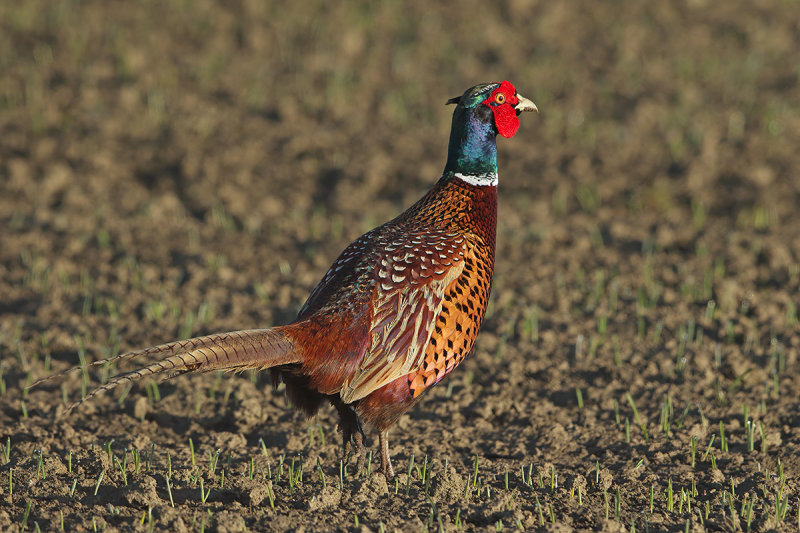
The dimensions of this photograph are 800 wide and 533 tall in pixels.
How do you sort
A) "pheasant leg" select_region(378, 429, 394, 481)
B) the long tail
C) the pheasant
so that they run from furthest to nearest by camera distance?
"pheasant leg" select_region(378, 429, 394, 481)
the pheasant
the long tail

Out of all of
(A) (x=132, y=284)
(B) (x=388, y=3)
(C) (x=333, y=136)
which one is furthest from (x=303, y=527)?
(B) (x=388, y=3)

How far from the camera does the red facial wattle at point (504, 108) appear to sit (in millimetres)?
4371

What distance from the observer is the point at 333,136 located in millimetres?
8586

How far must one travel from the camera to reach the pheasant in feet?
12.6

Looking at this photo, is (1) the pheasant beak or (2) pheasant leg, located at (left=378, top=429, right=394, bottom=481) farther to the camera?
(1) the pheasant beak

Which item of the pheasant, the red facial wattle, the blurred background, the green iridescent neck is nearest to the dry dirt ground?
the blurred background

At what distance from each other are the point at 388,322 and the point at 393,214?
3649 mm

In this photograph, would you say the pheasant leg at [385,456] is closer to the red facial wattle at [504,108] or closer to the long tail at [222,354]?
the long tail at [222,354]

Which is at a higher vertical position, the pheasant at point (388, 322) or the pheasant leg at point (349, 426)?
the pheasant at point (388, 322)

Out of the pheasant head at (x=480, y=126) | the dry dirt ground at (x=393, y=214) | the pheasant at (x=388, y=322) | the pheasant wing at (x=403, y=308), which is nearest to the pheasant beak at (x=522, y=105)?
the pheasant head at (x=480, y=126)

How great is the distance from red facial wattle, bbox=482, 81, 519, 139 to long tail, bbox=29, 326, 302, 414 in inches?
52.3

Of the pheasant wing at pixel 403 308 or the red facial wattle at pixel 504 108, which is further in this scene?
the red facial wattle at pixel 504 108

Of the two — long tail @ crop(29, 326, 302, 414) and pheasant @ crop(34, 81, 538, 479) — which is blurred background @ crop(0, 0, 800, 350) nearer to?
pheasant @ crop(34, 81, 538, 479)

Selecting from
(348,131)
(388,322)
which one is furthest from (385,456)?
(348,131)
